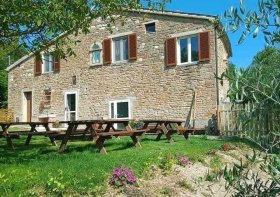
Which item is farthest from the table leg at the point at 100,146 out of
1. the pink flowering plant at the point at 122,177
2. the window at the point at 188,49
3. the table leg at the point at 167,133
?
the window at the point at 188,49

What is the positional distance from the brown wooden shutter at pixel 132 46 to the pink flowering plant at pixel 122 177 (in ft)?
48.6

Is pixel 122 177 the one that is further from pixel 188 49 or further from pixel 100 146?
pixel 188 49

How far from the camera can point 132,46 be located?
71.6ft

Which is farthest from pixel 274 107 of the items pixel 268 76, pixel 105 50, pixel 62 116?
pixel 62 116

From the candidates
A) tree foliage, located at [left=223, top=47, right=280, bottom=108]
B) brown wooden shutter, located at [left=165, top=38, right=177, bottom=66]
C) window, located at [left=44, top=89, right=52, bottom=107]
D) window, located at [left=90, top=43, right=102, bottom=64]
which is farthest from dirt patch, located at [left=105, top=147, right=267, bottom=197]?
window, located at [left=44, top=89, right=52, bottom=107]

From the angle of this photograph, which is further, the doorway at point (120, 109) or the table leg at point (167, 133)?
the doorway at point (120, 109)

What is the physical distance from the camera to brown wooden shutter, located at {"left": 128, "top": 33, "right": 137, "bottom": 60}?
21734 millimetres

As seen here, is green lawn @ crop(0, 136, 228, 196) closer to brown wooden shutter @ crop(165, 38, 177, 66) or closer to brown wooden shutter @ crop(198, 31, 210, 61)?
brown wooden shutter @ crop(198, 31, 210, 61)

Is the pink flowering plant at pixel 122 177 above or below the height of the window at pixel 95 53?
below

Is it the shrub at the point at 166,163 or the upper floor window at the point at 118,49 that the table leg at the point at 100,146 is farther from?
the upper floor window at the point at 118,49

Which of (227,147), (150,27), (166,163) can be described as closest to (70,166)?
(166,163)

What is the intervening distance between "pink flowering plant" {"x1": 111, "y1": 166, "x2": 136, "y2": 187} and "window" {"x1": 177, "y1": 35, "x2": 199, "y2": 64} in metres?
13.2

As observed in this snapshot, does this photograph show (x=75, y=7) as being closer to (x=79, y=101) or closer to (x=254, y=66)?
(x=254, y=66)

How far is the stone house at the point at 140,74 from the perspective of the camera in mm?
19656
